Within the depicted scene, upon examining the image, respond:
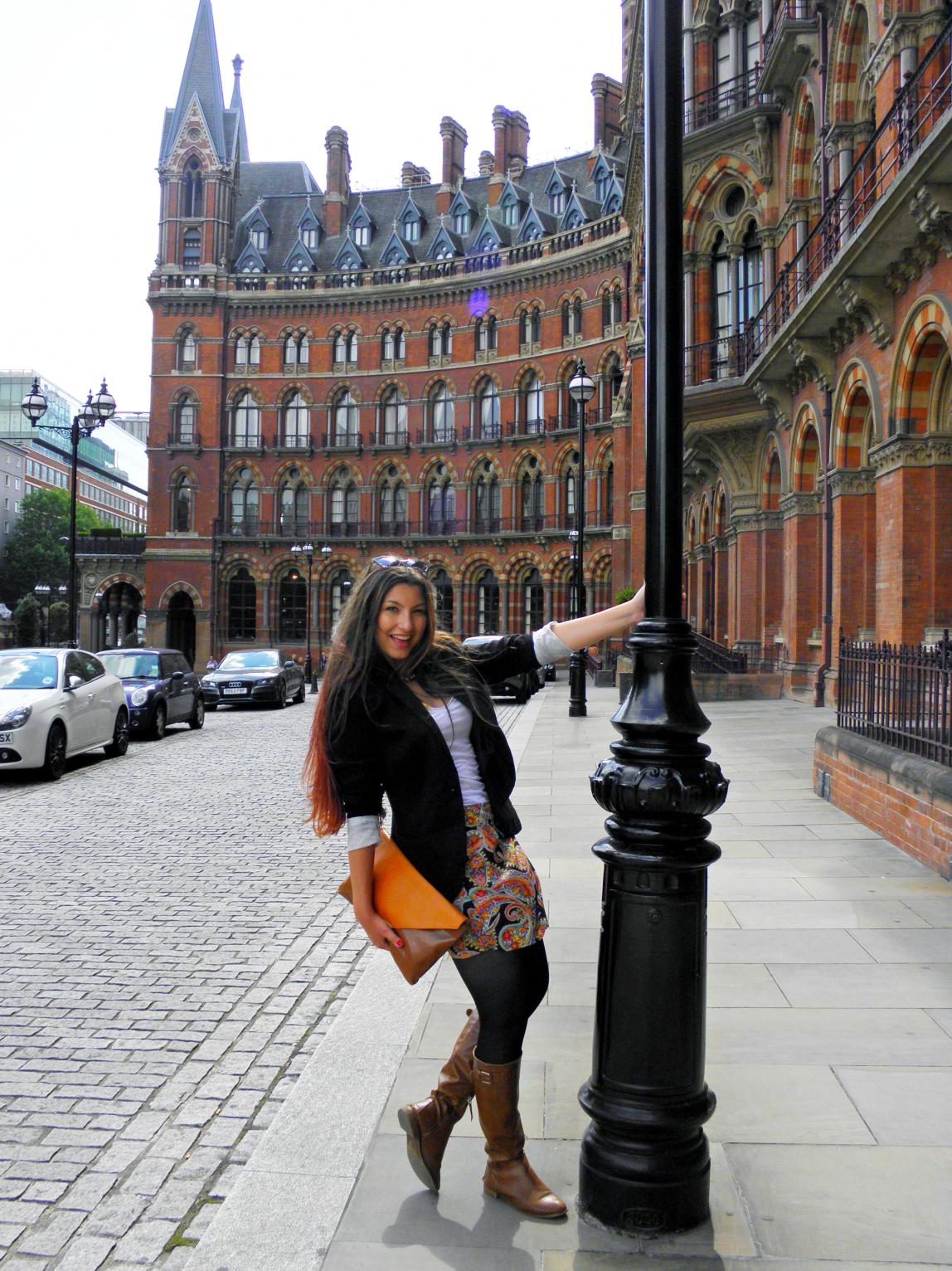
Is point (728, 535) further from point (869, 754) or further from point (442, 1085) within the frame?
point (442, 1085)

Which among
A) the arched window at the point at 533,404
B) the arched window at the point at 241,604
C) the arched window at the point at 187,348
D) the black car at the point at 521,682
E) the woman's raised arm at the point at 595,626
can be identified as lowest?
the black car at the point at 521,682

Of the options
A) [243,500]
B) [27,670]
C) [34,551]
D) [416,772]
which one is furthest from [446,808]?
[34,551]

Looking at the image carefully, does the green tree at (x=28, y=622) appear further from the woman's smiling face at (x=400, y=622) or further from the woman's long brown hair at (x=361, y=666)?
the woman's smiling face at (x=400, y=622)

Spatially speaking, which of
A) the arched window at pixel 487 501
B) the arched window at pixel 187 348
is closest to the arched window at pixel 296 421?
the arched window at pixel 187 348

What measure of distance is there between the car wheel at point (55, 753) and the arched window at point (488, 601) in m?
41.5

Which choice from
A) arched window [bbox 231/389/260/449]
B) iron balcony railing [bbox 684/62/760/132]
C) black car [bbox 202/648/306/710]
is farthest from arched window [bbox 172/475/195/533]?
iron balcony railing [bbox 684/62/760/132]

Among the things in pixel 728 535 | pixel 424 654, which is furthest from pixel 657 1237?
pixel 728 535

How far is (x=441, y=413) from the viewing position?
185 ft

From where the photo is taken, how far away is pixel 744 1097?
12.1 ft

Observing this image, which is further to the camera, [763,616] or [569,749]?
[763,616]

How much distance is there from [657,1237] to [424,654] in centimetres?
165

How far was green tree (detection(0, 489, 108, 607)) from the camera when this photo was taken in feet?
303

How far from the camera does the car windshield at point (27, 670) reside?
13.0 metres

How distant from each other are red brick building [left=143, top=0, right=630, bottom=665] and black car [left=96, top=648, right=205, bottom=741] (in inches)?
1325
